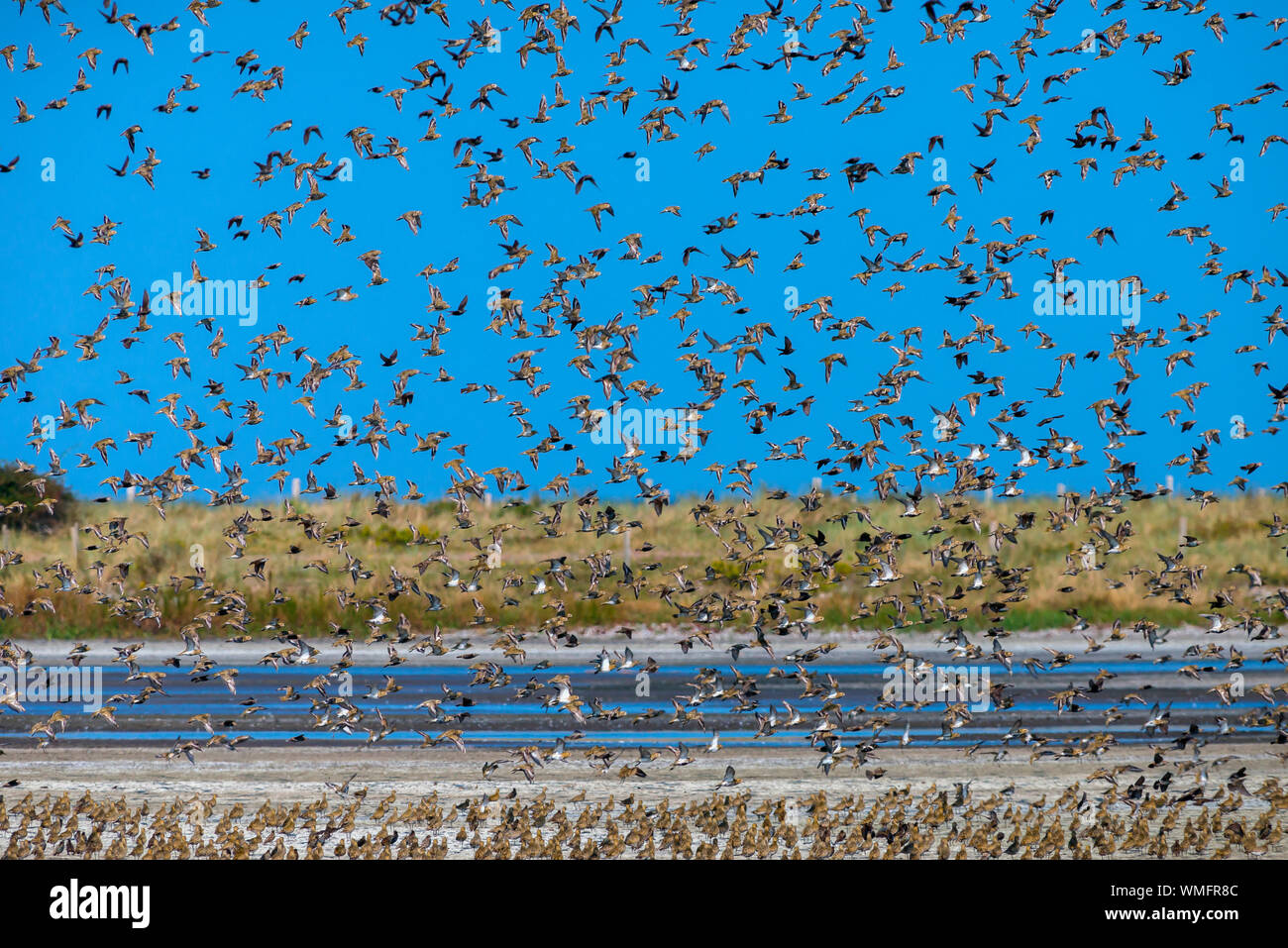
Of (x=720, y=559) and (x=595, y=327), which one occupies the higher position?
(x=595, y=327)

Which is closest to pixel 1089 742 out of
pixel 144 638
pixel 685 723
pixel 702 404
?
pixel 685 723

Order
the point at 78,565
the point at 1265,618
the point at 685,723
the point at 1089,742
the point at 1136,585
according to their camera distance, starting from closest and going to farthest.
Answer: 1. the point at 1089,742
2. the point at 685,723
3. the point at 1265,618
4. the point at 1136,585
5. the point at 78,565

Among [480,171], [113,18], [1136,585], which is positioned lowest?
[1136,585]

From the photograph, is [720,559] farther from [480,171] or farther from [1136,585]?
[480,171]

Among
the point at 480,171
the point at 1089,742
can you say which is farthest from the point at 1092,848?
the point at 480,171

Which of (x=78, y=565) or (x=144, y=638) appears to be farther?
(x=78, y=565)

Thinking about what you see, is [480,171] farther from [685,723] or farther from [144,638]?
[144,638]

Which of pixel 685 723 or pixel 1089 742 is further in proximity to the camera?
pixel 685 723

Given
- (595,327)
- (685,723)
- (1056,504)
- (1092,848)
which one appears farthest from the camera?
(1056,504)

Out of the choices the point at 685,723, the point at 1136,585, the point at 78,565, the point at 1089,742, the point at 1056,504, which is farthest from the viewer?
the point at 1056,504
